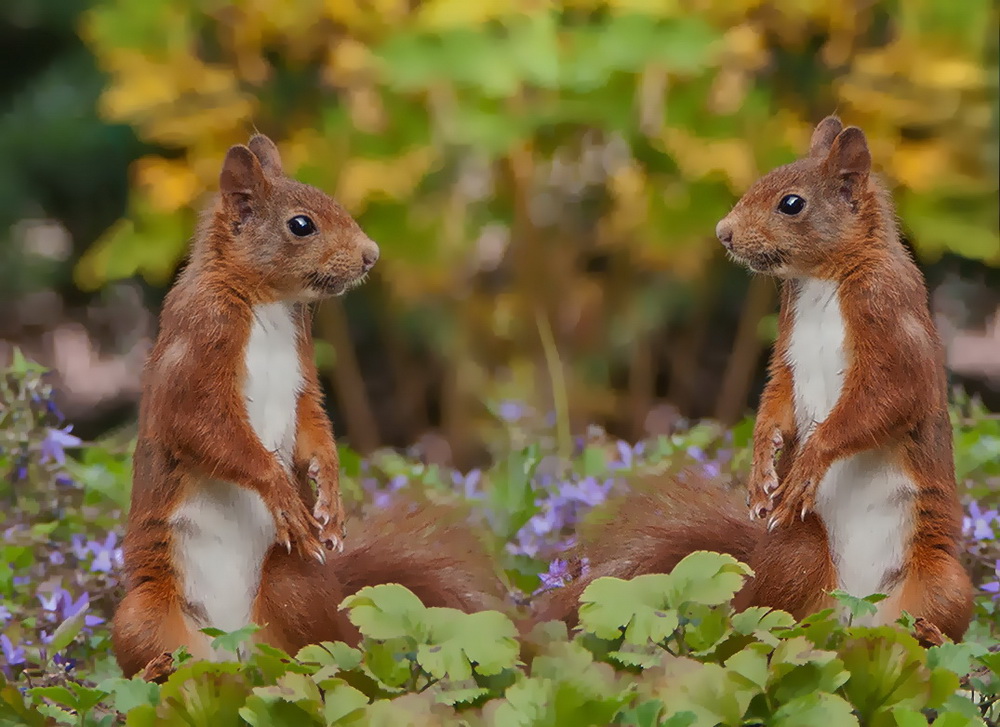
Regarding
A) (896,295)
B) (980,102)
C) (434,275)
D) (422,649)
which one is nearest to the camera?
(422,649)

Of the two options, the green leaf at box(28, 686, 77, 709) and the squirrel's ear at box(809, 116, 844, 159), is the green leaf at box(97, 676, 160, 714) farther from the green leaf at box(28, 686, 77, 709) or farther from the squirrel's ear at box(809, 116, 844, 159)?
the squirrel's ear at box(809, 116, 844, 159)

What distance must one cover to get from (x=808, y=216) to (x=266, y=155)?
3.35 feet

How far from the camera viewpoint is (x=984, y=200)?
18.2 feet

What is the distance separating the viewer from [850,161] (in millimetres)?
2449

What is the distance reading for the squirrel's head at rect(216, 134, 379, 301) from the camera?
95.2 inches

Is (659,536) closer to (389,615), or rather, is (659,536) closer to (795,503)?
(795,503)

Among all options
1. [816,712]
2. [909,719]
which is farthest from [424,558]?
[909,719]

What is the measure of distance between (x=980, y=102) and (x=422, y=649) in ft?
14.3

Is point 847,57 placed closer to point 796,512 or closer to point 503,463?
point 503,463

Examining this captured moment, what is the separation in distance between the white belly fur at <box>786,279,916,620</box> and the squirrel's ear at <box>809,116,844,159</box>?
10.9 inches

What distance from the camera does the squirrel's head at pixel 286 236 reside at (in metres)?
2.42

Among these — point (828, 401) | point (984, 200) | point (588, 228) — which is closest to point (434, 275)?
point (588, 228)

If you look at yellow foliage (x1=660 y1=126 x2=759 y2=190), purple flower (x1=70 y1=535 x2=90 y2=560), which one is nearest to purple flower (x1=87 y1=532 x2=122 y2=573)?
purple flower (x1=70 y1=535 x2=90 y2=560)

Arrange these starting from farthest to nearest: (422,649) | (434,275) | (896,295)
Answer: (434,275), (896,295), (422,649)
